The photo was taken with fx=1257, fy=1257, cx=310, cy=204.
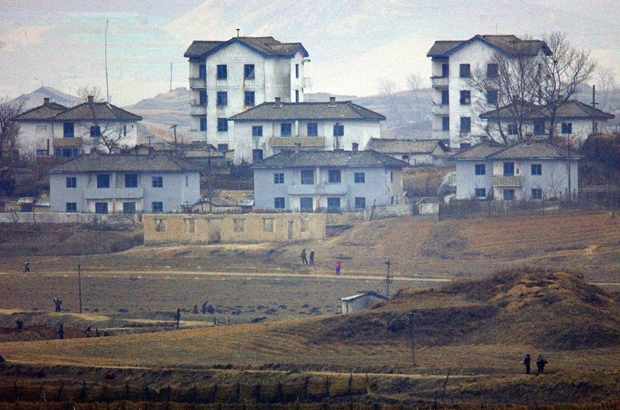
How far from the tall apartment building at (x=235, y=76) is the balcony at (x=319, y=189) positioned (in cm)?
1445

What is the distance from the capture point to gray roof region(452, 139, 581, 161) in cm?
7012

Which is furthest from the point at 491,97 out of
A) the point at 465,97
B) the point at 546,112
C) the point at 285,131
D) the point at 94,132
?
the point at 94,132

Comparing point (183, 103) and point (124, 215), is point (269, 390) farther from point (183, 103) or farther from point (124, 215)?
point (183, 103)

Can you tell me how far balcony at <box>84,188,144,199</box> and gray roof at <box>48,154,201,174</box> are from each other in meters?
1.22

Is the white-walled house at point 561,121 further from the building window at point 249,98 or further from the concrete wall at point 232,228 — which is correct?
the building window at point 249,98

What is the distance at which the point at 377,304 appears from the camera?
4594 cm

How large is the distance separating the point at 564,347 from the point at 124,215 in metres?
40.8

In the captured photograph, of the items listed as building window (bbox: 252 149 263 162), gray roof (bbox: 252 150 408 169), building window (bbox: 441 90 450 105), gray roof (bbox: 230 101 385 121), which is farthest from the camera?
building window (bbox: 441 90 450 105)

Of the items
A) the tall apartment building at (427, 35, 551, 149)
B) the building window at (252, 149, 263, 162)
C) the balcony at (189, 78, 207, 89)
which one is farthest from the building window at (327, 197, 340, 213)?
the balcony at (189, 78, 207, 89)

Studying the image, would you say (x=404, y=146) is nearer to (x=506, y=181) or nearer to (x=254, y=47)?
(x=506, y=181)

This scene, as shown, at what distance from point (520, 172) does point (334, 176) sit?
438 inches

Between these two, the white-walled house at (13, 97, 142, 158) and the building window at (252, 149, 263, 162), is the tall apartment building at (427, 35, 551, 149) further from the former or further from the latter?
the white-walled house at (13, 97, 142, 158)

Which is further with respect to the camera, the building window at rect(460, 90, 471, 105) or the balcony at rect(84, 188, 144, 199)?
the building window at rect(460, 90, 471, 105)

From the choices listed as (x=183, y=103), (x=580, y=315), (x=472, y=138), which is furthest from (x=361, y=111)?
(x=183, y=103)
